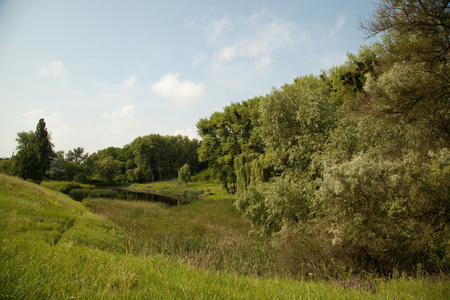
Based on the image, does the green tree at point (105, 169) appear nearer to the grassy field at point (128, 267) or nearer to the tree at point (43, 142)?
the tree at point (43, 142)

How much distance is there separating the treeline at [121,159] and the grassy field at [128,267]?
45.0 meters

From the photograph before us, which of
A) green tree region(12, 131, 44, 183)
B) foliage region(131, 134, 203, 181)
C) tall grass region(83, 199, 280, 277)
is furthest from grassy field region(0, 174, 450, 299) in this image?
foliage region(131, 134, 203, 181)

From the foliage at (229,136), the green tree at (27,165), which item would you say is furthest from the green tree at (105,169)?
the foliage at (229,136)

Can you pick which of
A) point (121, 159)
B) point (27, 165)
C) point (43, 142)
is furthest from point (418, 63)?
point (121, 159)

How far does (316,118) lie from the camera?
12.7m

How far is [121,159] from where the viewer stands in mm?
98750

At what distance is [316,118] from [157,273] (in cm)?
1152

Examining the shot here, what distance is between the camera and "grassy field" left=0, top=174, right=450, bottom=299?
294cm

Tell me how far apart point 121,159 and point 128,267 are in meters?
104

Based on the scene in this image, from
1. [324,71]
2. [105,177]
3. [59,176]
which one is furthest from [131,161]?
[324,71]

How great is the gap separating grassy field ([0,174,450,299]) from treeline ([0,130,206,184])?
4498cm

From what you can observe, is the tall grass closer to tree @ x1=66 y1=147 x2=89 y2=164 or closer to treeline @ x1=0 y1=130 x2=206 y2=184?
treeline @ x1=0 y1=130 x2=206 y2=184

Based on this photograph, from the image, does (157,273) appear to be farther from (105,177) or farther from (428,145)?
(105,177)

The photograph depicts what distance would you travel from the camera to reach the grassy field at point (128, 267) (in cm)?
294
